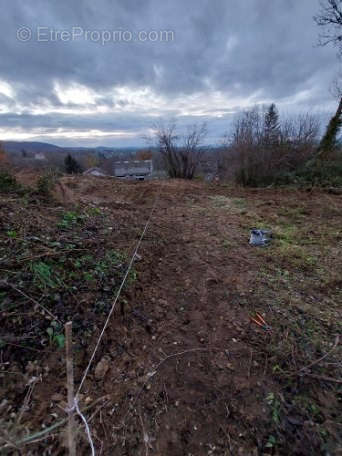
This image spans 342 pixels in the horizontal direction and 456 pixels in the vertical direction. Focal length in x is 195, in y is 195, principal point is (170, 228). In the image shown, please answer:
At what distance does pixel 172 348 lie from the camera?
4.46 feet

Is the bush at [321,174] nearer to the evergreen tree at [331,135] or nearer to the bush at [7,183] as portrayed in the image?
the evergreen tree at [331,135]

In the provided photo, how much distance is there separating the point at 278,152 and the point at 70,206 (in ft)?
27.4

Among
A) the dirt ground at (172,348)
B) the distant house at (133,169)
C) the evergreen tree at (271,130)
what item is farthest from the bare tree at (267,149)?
the distant house at (133,169)

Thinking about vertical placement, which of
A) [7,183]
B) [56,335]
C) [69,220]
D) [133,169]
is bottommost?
[56,335]

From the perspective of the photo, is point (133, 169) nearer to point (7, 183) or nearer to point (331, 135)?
point (331, 135)

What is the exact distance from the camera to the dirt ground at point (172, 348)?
93 cm

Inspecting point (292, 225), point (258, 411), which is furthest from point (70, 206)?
point (292, 225)

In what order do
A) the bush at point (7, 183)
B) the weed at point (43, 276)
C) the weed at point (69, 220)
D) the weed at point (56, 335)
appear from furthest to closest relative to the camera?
the bush at point (7, 183), the weed at point (69, 220), the weed at point (43, 276), the weed at point (56, 335)

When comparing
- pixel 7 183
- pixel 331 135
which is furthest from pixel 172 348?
pixel 331 135

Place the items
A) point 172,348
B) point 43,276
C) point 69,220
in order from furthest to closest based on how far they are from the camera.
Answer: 1. point 69,220
2. point 43,276
3. point 172,348

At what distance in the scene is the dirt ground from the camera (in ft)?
3.05

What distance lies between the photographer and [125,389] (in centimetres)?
110

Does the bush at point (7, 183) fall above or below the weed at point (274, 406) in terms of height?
above

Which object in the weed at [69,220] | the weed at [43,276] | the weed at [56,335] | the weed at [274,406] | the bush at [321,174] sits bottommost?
the weed at [274,406]
